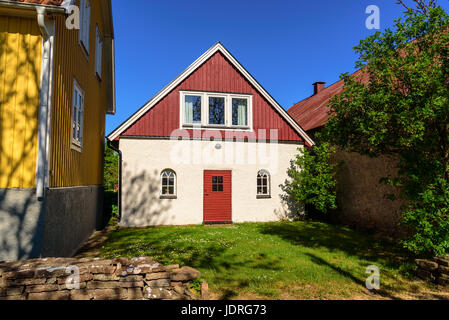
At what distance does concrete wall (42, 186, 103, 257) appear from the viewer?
5695 mm

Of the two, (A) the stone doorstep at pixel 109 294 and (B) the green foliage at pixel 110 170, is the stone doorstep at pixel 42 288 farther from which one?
(B) the green foliage at pixel 110 170

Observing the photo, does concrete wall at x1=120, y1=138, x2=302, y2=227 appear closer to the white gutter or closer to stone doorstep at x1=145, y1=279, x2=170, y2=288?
→ the white gutter

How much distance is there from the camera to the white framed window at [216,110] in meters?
13.1

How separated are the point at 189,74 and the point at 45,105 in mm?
8289

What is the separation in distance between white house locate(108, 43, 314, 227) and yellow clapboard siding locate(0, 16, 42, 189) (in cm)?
656

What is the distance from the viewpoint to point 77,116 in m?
8.27

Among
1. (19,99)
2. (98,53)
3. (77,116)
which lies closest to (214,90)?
(98,53)

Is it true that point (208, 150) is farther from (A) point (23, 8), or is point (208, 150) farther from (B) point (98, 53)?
(A) point (23, 8)

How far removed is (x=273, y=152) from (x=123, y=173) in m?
6.91

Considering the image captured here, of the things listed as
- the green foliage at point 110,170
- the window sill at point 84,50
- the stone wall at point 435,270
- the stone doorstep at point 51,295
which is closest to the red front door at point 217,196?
the window sill at point 84,50

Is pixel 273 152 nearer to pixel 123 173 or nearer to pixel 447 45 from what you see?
pixel 123 173

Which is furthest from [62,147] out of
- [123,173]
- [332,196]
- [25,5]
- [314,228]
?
[332,196]

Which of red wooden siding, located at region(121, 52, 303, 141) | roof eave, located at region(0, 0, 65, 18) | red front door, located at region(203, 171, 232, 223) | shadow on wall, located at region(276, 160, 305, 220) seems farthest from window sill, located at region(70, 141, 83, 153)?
shadow on wall, located at region(276, 160, 305, 220)

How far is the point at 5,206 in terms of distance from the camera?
5168mm
